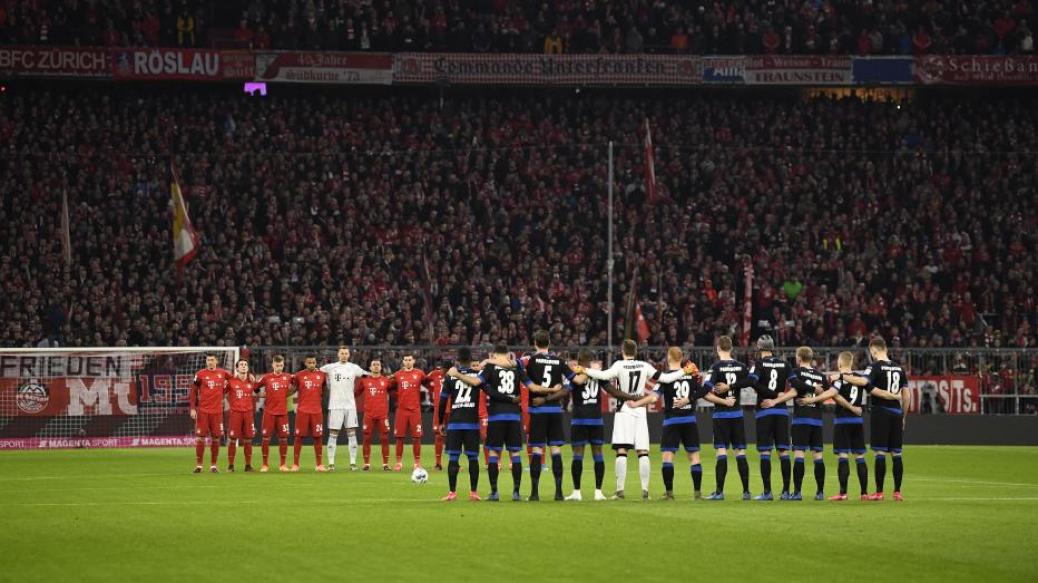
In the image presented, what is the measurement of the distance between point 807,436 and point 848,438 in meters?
0.59

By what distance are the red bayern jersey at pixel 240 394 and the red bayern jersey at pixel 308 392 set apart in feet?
3.30

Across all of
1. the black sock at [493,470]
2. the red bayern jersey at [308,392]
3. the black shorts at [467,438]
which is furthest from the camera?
the red bayern jersey at [308,392]

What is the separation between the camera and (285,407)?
3003 cm

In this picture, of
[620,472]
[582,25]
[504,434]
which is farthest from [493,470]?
[582,25]

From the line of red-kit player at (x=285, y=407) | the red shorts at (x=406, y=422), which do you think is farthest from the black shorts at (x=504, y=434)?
the red shorts at (x=406, y=422)

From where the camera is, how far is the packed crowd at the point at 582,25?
53.7 metres

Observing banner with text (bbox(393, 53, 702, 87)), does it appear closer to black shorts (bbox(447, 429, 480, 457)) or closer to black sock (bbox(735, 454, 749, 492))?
black shorts (bbox(447, 429, 480, 457))

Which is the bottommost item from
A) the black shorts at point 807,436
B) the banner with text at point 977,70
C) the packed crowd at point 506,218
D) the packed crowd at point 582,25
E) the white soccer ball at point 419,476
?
the white soccer ball at point 419,476

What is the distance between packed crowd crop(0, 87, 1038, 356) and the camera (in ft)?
146

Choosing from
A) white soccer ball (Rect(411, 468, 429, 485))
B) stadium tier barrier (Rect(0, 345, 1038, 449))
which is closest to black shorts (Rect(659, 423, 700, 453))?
white soccer ball (Rect(411, 468, 429, 485))

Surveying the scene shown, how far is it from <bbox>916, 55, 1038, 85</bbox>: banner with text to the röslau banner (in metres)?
19.9

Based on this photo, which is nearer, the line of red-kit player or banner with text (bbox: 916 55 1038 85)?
the line of red-kit player

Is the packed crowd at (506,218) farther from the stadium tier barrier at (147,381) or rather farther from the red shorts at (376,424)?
the red shorts at (376,424)

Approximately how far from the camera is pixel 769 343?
71.7 ft
